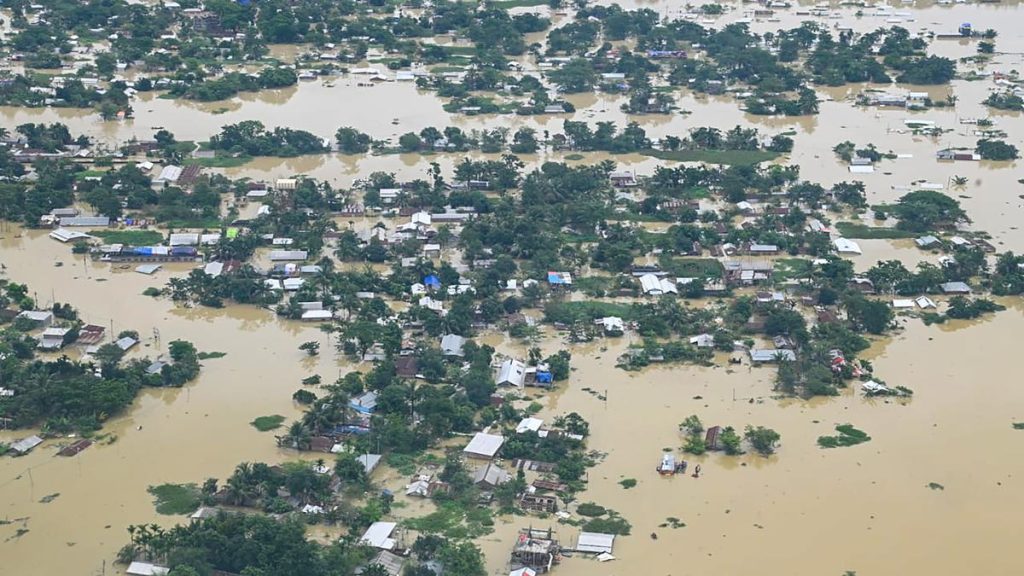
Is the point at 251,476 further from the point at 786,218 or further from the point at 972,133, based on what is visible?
the point at 972,133

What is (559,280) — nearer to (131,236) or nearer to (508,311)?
(508,311)

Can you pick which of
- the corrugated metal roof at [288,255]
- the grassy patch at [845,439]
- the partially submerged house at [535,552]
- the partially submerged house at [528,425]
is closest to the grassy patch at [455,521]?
the partially submerged house at [535,552]

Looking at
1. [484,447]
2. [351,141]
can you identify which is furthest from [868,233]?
[351,141]

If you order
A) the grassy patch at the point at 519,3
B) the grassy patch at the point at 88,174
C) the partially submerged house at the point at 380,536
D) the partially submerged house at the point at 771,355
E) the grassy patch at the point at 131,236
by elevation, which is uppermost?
the grassy patch at the point at 519,3

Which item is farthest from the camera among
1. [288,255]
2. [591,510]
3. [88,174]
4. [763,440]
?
[88,174]

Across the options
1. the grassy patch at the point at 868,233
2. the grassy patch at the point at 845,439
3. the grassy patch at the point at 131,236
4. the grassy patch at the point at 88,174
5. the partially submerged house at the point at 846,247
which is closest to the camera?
the grassy patch at the point at 845,439

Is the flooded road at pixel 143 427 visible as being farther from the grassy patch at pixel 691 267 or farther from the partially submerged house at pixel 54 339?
the grassy patch at pixel 691 267

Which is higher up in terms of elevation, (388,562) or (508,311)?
(508,311)
